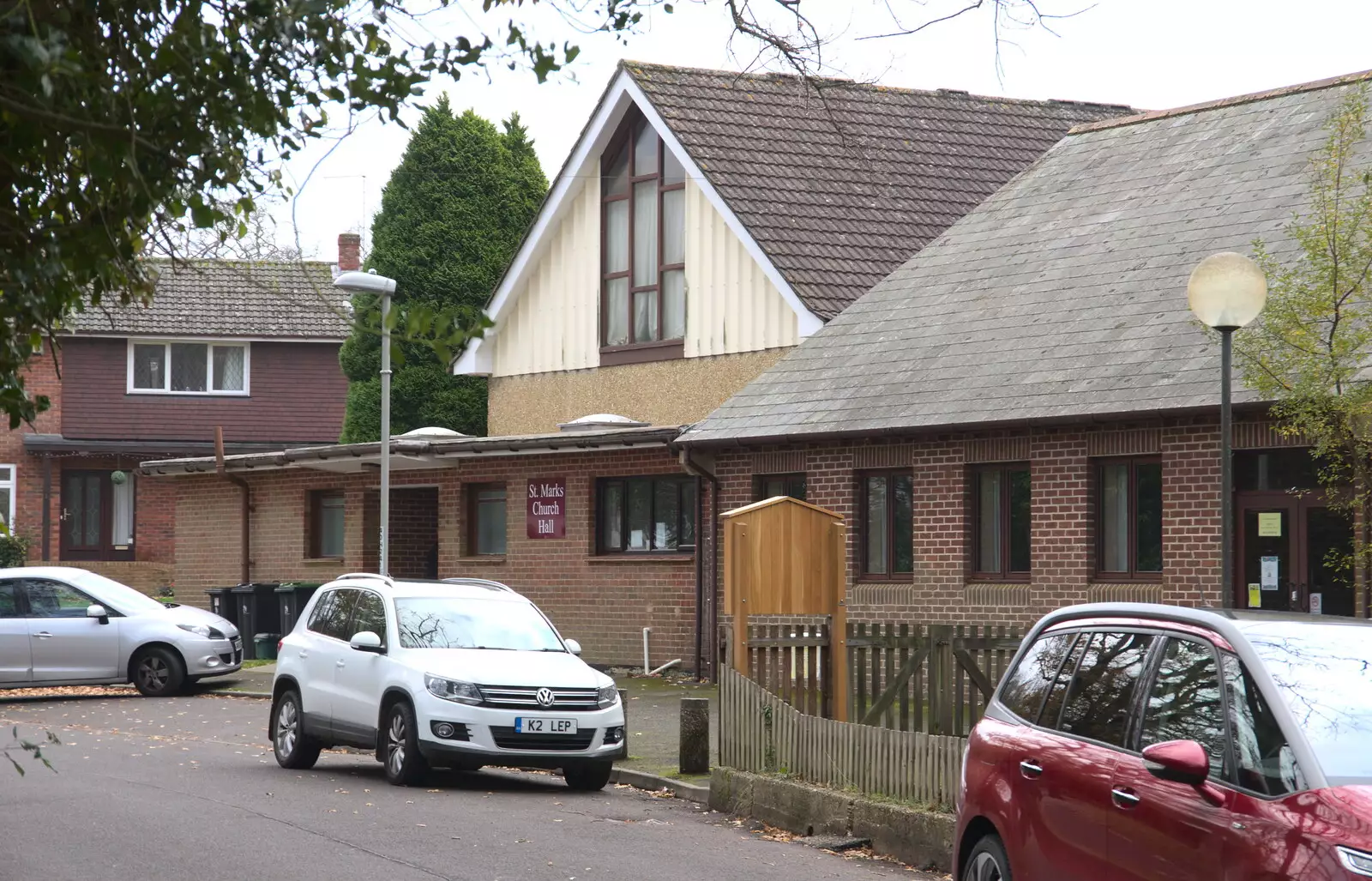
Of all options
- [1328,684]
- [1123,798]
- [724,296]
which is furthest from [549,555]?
[1328,684]

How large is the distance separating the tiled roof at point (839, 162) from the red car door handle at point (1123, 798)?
61.8 ft

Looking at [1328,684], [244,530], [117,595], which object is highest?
[1328,684]

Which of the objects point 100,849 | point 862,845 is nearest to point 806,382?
point 862,845

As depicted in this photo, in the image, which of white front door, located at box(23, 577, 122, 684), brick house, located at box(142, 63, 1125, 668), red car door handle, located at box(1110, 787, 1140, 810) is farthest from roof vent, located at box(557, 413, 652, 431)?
red car door handle, located at box(1110, 787, 1140, 810)

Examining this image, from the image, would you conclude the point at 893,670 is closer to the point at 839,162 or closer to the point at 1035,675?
the point at 1035,675

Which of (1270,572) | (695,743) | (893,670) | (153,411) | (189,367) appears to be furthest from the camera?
(189,367)

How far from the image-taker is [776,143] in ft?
94.1

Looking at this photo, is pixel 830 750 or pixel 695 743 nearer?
pixel 830 750

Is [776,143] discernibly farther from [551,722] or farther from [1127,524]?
[551,722]

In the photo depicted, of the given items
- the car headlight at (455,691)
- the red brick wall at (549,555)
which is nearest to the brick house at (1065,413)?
the red brick wall at (549,555)

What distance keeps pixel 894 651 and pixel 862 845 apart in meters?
2.07

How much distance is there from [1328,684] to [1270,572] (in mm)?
12397

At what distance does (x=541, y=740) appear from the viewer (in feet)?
49.1

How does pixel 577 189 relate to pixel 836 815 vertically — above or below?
above
